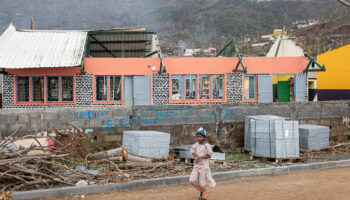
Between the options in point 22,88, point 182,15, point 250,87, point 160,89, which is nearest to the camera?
point 22,88

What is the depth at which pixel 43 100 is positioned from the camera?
17.5m

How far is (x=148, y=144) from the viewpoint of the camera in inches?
358

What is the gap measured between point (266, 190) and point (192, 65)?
12536 millimetres

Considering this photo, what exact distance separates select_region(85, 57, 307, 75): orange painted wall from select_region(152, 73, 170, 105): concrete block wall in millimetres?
438

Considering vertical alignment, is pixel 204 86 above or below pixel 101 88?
above

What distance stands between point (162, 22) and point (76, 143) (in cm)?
13532

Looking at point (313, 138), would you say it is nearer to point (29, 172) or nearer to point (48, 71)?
point (29, 172)

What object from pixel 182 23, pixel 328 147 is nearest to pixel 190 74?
pixel 328 147

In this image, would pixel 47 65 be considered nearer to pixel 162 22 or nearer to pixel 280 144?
pixel 280 144

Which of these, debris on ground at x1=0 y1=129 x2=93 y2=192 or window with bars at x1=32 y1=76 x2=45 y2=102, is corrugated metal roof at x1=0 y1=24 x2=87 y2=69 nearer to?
window with bars at x1=32 y1=76 x2=45 y2=102

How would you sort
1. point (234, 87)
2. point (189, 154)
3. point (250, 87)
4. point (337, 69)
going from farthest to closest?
point (337, 69)
point (250, 87)
point (234, 87)
point (189, 154)

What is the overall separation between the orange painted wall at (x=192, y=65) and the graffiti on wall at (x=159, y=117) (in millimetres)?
7754

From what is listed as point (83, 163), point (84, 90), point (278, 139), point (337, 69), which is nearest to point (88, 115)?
point (83, 163)

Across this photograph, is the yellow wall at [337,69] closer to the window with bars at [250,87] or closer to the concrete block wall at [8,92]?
the window with bars at [250,87]
